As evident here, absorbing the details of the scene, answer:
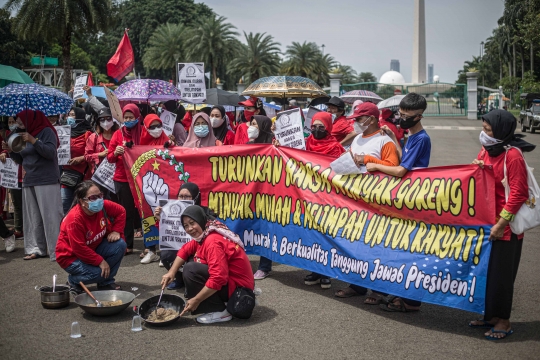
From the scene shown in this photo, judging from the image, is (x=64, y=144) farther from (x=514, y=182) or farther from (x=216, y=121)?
(x=514, y=182)

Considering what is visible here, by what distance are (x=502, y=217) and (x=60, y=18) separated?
92.9 ft

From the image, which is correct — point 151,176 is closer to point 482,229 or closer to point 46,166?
point 46,166

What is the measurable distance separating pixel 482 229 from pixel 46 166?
554 cm

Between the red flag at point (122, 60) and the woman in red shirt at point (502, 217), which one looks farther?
the red flag at point (122, 60)

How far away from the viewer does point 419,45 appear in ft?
270

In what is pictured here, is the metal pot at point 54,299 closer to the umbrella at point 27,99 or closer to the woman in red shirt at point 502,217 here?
the umbrella at point 27,99

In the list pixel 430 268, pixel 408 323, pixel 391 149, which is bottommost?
pixel 408 323

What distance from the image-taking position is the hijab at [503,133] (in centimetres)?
501

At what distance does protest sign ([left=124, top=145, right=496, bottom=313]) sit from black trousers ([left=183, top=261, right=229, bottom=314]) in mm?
1224

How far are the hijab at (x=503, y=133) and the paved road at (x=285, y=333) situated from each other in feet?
5.13

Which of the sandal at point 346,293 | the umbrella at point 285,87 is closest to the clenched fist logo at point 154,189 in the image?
the sandal at point 346,293

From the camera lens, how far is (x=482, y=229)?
5.09 meters

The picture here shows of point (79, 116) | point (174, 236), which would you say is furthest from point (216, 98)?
point (174, 236)

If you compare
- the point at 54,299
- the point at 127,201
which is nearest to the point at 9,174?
the point at 127,201
